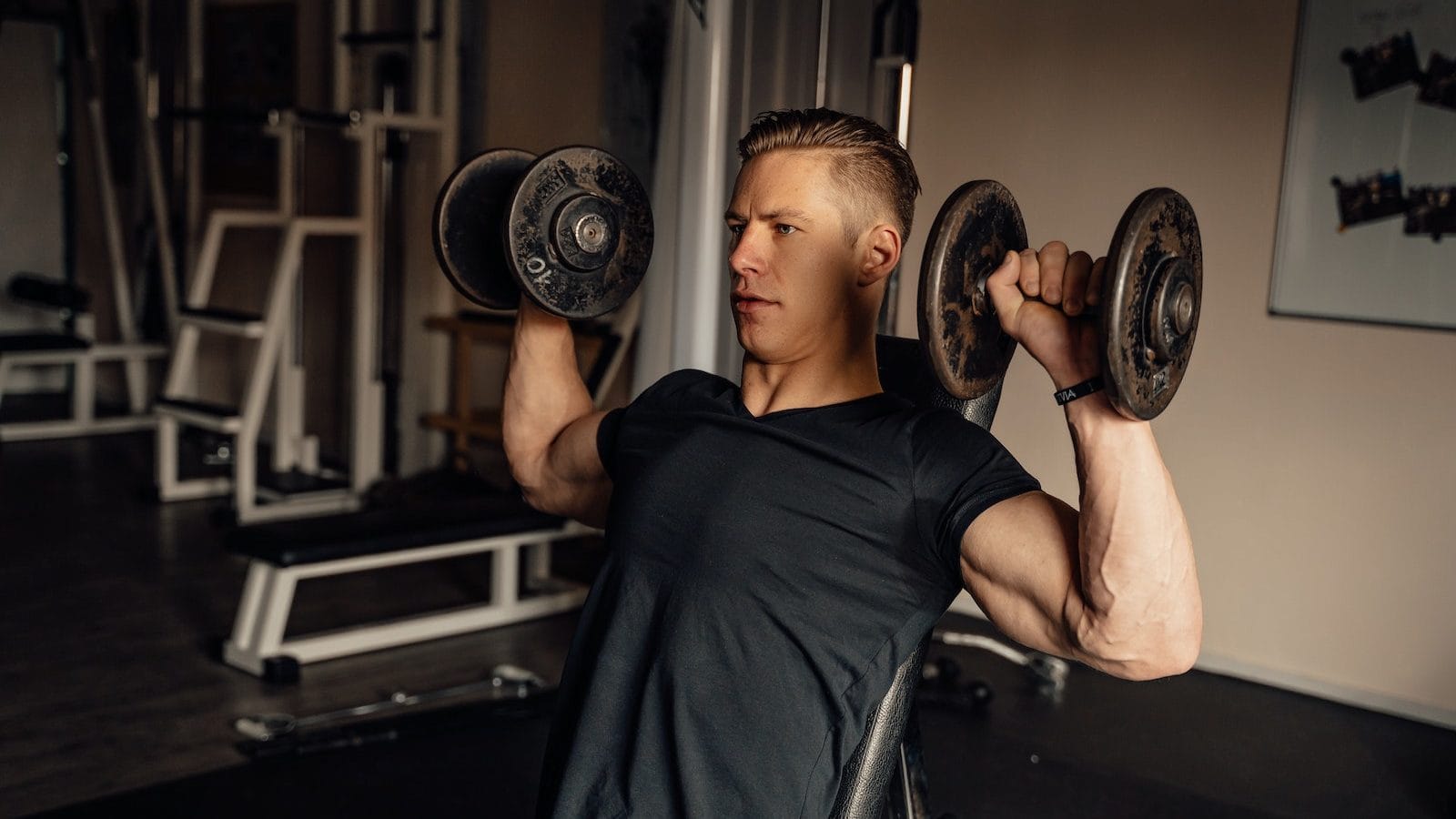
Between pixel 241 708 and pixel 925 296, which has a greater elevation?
pixel 925 296

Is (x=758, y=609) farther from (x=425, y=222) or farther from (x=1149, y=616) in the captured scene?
(x=425, y=222)

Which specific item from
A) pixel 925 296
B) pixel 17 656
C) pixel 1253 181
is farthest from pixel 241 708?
pixel 1253 181

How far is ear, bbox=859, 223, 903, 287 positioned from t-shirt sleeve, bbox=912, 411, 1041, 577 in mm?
155

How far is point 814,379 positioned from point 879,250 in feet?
0.43

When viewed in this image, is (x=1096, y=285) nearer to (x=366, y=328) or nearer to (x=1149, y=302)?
(x=1149, y=302)

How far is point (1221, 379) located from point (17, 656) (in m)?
2.89

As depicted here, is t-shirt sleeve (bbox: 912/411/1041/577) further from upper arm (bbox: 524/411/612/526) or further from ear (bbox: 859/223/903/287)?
upper arm (bbox: 524/411/612/526)

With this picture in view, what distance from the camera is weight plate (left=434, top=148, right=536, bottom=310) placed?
4.93 ft

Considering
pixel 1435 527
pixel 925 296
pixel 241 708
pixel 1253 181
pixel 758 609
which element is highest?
pixel 1253 181

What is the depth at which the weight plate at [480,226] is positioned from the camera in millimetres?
1504

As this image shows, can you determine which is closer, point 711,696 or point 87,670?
point 711,696

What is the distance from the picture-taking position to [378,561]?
3.27 metres

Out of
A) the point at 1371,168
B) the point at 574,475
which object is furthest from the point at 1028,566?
the point at 1371,168

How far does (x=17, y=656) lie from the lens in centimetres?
311
